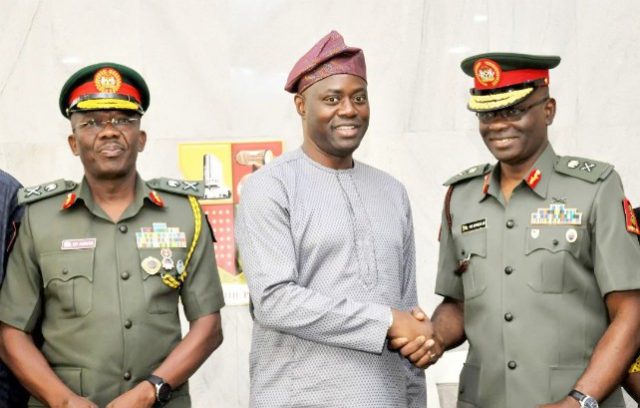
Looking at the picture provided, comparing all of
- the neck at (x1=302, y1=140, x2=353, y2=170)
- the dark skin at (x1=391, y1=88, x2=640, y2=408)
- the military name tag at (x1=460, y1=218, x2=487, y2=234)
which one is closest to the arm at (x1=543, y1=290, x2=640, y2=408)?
the dark skin at (x1=391, y1=88, x2=640, y2=408)

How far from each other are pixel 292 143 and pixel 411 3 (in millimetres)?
1077

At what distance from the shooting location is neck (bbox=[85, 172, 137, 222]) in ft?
13.1

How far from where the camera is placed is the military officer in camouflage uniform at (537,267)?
3592 millimetres

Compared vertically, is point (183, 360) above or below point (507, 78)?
below

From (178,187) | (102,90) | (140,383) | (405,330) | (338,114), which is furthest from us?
(178,187)

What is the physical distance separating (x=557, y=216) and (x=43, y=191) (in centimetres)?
200

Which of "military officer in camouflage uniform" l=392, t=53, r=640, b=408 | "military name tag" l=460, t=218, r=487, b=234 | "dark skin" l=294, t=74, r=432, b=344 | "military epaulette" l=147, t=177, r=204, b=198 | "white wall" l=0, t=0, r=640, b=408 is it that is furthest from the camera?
"white wall" l=0, t=0, r=640, b=408

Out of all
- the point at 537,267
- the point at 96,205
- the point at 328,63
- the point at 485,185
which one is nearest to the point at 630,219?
the point at 537,267

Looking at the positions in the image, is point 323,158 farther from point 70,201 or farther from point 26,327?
point 26,327

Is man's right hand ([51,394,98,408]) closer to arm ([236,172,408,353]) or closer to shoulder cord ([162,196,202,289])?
shoulder cord ([162,196,202,289])

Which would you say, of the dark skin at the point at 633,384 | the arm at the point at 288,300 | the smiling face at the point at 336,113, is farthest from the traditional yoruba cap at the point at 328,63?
the dark skin at the point at 633,384

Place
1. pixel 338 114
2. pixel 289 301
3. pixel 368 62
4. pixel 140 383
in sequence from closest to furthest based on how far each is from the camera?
pixel 289 301
pixel 338 114
pixel 140 383
pixel 368 62

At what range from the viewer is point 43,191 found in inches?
160

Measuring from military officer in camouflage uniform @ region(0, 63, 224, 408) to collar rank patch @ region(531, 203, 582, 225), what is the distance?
1295 mm
